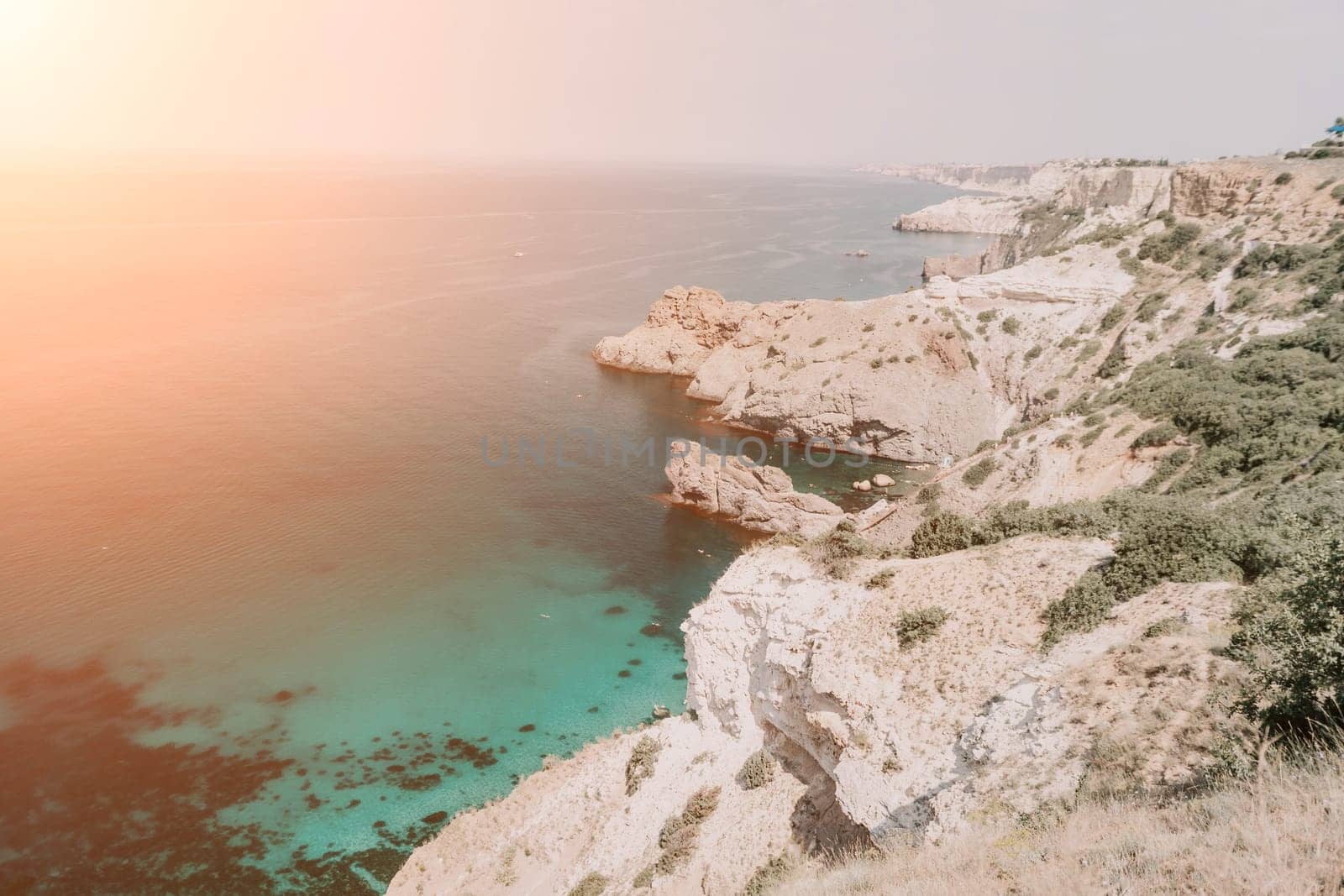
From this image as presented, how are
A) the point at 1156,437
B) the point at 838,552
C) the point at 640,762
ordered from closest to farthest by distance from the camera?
1. the point at 838,552
2. the point at 640,762
3. the point at 1156,437

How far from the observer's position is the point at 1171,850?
24.1 ft

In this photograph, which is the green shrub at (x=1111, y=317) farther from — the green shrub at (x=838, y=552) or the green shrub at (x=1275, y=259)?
the green shrub at (x=838, y=552)

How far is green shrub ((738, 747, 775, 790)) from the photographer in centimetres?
1644

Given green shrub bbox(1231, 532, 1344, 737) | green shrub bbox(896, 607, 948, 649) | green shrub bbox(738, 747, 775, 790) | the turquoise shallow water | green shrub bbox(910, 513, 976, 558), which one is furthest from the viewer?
the turquoise shallow water

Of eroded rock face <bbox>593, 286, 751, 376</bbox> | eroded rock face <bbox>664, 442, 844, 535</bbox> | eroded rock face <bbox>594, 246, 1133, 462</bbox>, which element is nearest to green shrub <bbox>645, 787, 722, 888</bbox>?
eroded rock face <bbox>664, 442, 844, 535</bbox>

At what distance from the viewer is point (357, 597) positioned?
106ft

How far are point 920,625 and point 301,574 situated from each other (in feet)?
94.3

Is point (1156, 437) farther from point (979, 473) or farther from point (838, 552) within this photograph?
point (838, 552)

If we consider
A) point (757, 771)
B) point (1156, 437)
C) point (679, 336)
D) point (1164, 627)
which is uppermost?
point (1164, 627)

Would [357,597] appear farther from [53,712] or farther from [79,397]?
[79,397]

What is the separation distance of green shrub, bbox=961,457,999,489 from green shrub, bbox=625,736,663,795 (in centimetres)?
1910

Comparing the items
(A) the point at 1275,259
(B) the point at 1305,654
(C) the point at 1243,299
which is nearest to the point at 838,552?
(B) the point at 1305,654

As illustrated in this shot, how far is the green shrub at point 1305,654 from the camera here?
28.6 feet

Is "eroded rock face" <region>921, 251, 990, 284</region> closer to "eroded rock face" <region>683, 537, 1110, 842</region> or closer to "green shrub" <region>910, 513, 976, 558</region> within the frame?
"green shrub" <region>910, 513, 976, 558</region>
